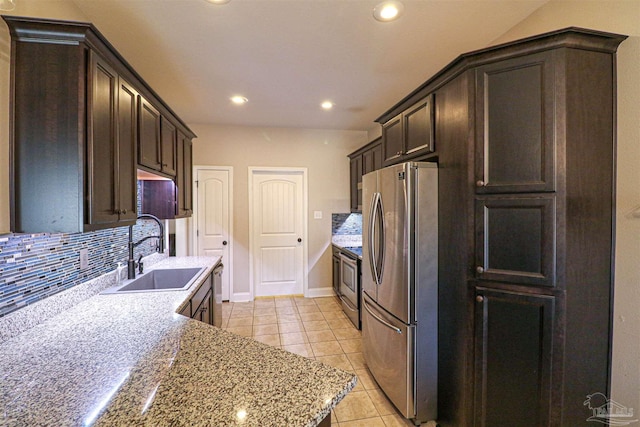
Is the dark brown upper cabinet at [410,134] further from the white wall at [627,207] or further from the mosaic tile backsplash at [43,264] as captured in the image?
the mosaic tile backsplash at [43,264]

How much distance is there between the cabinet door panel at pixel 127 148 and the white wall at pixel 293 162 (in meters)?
2.38

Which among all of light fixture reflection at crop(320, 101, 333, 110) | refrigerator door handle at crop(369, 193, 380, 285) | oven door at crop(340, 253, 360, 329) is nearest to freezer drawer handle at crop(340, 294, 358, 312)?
oven door at crop(340, 253, 360, 329)

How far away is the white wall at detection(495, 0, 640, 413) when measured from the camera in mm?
1264

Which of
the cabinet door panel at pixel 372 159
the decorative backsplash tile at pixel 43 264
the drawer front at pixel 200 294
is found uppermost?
the cabinet door panel at pixel 372 159

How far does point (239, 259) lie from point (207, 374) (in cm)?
340

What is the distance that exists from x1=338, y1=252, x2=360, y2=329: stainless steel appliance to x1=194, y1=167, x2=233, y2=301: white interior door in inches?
68.7

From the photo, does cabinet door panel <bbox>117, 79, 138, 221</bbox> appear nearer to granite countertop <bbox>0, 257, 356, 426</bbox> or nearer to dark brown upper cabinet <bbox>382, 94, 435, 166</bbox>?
granite countertop <bbox>0, 257, 356, 426</bbox>

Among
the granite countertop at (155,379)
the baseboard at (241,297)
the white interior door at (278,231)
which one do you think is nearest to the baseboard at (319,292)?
the white interior door at (278,231)

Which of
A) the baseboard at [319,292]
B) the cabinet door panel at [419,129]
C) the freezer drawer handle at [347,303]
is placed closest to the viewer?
the cabinet door panel at [419,129]

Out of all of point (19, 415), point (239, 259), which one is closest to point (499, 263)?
point (19, 415)

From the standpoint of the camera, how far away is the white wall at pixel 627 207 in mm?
1264

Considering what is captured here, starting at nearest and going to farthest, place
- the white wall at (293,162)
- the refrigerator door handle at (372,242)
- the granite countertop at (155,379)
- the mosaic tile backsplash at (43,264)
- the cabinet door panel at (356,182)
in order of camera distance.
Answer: the granite countertop at (155,379) → the mosaic tile backsplash at (43,264) → the refrigerator door handle at (372,242) → the cabinet door panel at (356,182) → the white wall at (293,162)

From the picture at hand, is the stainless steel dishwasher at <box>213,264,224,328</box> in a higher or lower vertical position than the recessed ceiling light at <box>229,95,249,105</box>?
lower

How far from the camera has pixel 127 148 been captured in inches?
65.1
